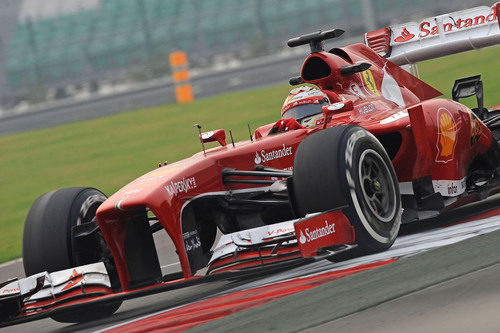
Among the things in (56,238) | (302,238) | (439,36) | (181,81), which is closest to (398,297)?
(302,238)

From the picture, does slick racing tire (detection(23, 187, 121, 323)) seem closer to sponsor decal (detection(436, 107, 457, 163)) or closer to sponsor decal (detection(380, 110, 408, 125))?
sponsor decal (detection(380, 110, 408, 125))

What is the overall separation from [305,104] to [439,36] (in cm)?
252

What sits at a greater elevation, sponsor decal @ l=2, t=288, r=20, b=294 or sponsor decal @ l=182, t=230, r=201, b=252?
sponsor decal @ l=182, t=230, r=201, b=252

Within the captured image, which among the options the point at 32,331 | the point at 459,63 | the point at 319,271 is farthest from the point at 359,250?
the point at 459,63

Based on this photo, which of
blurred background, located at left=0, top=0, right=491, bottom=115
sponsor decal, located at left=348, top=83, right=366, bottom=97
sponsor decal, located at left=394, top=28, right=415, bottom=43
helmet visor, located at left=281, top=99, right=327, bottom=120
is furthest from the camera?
blurred background, located at left=0, top=0, right=491, bottom=115

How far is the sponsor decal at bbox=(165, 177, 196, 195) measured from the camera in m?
5.59

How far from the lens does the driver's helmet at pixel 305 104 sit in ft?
23.1

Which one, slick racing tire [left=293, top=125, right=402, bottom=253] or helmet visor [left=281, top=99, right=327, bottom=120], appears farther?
helmet visor [left=281, top=99, right=327, bottom=120]

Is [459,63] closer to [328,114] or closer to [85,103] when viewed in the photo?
[85,103]

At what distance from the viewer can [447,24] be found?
29.2 ft

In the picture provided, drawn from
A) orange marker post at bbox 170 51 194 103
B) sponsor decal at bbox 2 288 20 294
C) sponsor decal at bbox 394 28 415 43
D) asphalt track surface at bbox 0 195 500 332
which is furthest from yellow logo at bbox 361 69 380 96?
orange marker post at bbox 170 51 194 103

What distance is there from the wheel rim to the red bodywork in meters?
0.67

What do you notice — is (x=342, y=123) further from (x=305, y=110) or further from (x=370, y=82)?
(x=370, y=82)

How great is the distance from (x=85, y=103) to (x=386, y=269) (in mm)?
19453
